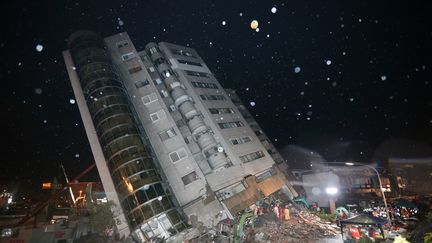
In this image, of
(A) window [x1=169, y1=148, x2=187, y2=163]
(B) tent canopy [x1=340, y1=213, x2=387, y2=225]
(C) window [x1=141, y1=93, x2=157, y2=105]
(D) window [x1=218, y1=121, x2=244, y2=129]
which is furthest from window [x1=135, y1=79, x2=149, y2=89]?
(B) tent canopy [x1=340, y1=213, x2=387, y2=225]

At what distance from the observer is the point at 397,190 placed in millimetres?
48750

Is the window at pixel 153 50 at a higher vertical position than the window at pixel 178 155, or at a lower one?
higher

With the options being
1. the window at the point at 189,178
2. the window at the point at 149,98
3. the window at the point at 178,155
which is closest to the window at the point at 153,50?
the window at the point at 149,98

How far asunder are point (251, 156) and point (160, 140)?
41.2ft

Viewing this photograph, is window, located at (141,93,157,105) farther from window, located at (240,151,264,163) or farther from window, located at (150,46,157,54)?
window, located at (240,151,264,163)

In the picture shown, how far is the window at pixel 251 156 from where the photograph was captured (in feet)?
110

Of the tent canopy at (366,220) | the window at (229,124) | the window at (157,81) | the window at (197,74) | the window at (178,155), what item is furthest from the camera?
the window at (197,74)

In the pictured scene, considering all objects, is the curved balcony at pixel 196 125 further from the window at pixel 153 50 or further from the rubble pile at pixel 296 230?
the window at pixel 153 50

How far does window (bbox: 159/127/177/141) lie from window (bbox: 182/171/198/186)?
540 cm

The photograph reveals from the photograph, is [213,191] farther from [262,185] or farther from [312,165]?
[312,165]

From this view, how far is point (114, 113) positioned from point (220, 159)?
13.8 metres

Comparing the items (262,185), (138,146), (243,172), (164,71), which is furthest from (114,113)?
(262,185)

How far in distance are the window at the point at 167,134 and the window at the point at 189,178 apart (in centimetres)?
540

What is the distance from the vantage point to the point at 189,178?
28469 millimetres
